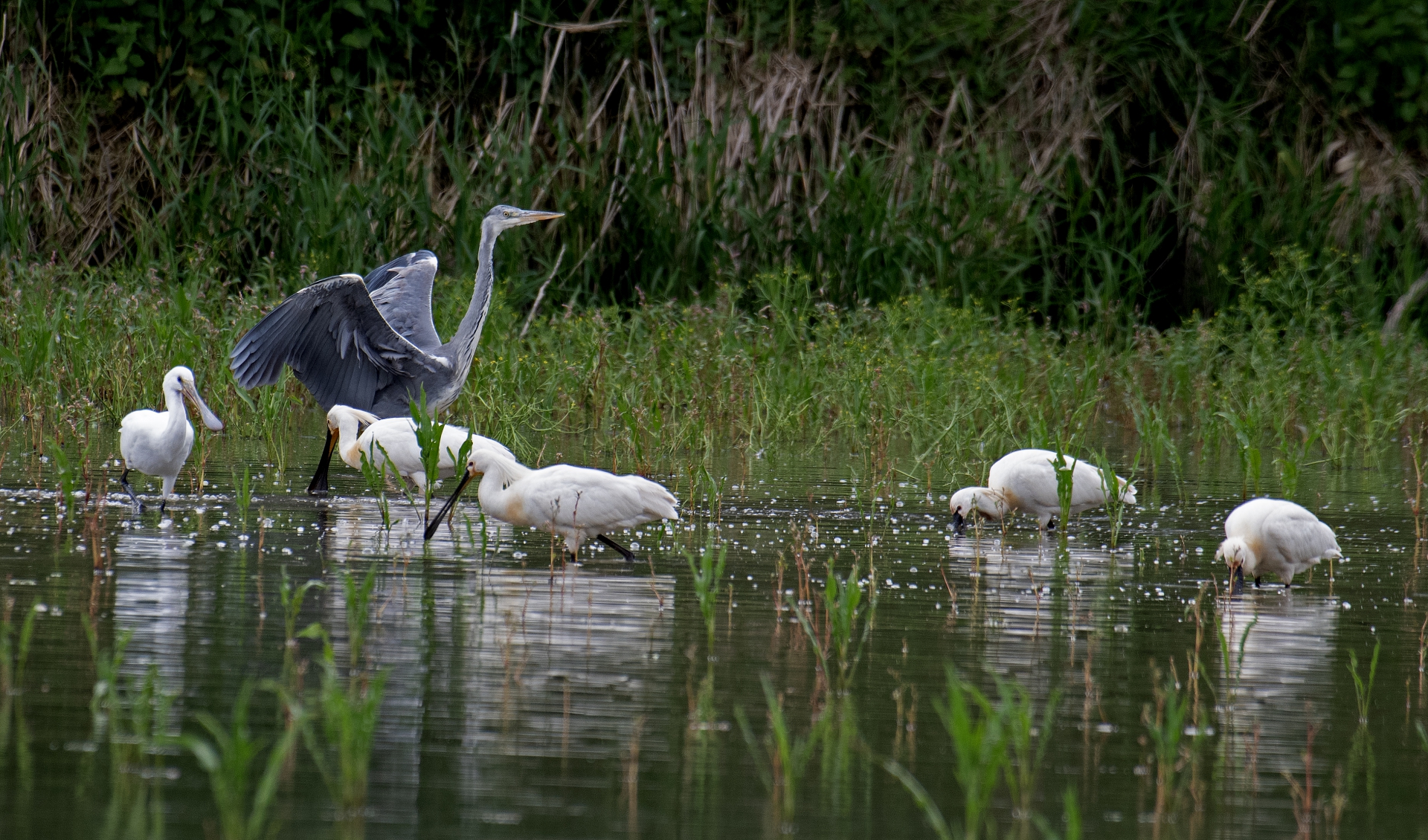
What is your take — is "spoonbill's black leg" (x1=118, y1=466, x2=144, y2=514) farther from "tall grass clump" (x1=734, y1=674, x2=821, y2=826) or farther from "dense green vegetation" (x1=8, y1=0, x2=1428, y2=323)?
"dense green vegetation" (x1=8, y1=0, x2=1428, y2=323)

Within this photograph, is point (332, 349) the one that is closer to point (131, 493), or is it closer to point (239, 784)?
point (131, 493)

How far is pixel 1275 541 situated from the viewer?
5.86 meters

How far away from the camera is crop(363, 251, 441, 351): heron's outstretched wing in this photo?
9.58m

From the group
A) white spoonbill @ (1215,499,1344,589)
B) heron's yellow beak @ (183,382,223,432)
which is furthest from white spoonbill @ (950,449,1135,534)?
heron's yellow beak @ (183,382,223,432)

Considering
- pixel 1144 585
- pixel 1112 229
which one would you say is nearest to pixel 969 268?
pixel 1112 229

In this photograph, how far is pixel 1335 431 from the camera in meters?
10.0

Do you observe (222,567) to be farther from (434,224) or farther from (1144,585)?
(434,224)

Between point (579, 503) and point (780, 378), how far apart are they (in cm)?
479

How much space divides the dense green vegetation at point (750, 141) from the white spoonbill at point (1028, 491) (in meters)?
5.99

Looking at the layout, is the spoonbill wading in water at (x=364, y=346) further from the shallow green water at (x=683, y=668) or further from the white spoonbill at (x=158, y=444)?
the shallow green water at (x=683, y=668)

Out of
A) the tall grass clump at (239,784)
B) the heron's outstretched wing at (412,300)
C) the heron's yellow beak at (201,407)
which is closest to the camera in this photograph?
the tall grass clump at (239,784)

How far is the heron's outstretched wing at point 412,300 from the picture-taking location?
9.58 metres

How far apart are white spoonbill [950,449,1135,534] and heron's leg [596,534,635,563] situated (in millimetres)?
1495

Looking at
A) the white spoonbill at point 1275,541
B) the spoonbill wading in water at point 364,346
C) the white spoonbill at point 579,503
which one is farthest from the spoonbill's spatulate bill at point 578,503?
the white spoonbill at point 1275,541
